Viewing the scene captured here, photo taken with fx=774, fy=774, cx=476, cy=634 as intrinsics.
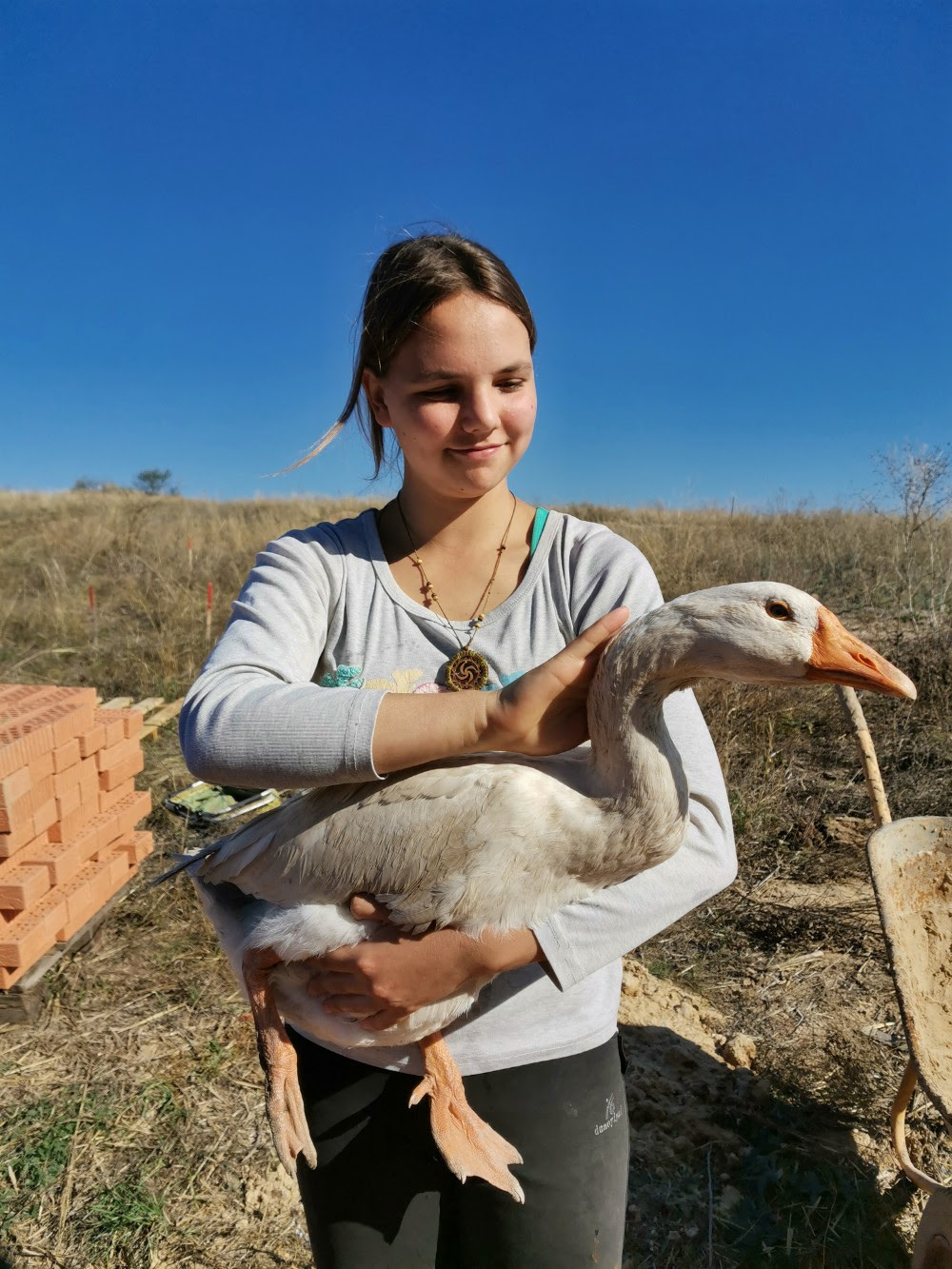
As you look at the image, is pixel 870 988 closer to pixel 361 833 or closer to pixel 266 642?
pixel 361 833

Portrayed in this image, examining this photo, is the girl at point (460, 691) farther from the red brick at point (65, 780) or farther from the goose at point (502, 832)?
the red brick at point (65, 780)

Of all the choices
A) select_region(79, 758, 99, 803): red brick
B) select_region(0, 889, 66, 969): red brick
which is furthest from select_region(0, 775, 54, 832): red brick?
select_region(0, 889, 66, 969): red brick

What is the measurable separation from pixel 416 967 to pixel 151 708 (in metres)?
6.60

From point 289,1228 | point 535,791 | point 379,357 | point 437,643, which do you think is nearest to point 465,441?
point 379,357

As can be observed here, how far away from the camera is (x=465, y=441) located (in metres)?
1.59

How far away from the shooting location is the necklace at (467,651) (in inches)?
63.5

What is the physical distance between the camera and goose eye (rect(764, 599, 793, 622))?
4.28 ft

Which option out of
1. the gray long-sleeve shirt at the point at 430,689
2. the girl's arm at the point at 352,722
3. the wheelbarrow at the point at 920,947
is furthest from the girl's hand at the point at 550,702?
the wheelbarrow at the point at 920,947

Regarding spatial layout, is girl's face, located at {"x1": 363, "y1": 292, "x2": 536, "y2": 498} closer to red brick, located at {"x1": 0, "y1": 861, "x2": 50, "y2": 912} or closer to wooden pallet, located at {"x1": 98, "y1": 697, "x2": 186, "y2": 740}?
red brick, located at {"x1": 0, "y1": 861, "x2": 50, "y2": 912}

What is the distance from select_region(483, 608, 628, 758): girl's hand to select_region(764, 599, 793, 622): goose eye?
242 millimetres

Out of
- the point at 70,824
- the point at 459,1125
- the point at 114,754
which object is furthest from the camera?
the point at 114,754

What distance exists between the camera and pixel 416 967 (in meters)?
1.36

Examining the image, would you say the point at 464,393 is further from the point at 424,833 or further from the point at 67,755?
the point at 67,755

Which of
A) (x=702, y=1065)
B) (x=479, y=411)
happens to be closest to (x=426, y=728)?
(x=479, y=411)
